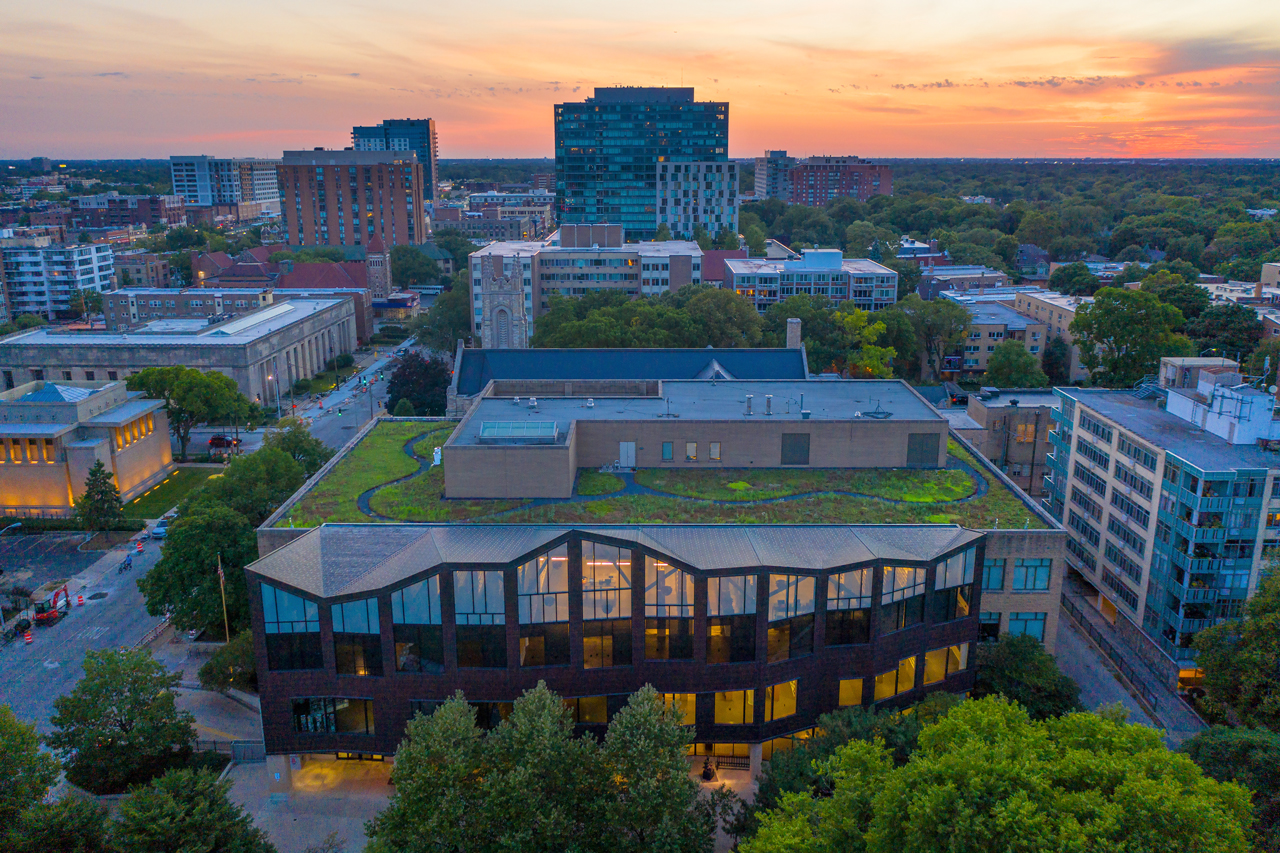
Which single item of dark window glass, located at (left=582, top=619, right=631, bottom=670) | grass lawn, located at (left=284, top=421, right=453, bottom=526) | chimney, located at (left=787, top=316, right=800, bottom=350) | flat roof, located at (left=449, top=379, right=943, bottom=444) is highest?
chimney, located at (left=787, top=316, right=800, bottom=350)

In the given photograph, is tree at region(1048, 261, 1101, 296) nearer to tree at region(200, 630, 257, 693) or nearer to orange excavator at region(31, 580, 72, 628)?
tree at region(200, 630, 257, 693)

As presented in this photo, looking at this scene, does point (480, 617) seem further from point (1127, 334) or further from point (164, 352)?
point (164, 352)

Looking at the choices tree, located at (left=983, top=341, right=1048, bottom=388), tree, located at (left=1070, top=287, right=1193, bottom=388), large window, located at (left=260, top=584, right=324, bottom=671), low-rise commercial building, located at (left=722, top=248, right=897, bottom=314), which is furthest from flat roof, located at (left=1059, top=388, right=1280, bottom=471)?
low-rise commercial building, located at (left=722, top=248, right=897, bottom=314)

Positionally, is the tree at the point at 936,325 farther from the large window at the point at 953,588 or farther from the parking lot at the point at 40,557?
the parking lot at the point at 40,557

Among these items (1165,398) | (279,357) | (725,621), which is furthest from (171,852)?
(279,357)

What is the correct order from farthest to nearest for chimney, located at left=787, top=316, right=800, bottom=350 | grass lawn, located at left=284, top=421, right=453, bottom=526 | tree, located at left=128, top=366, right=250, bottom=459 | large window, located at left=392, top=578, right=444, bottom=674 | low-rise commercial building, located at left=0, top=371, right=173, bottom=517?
1. tree, located at left=128, top=366, right=250, bottom=459
2. chimney, located at left=787, top=316, right=800, bottom=350
3. low-rise commercial building, located at left=0, top=371, right=173, bottom=517
4. grass lawn, located at left=284, top=421, right=453, bottom=526
5. large window, located at left=392, top=578, right=444, bottom=674

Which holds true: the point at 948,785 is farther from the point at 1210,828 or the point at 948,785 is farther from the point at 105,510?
the point at 105,510
